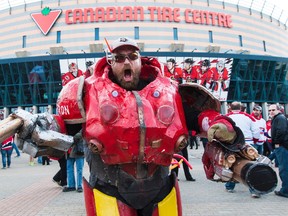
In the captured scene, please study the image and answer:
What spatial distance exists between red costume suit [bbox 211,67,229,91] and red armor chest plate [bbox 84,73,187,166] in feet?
91.8

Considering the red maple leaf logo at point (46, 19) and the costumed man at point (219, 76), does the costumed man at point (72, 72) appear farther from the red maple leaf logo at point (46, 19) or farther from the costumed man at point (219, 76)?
the costumed man at point (219, 76)

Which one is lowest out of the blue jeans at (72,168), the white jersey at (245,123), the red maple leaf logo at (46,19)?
the blue jeans at (72,168)

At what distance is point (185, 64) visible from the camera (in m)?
28.7

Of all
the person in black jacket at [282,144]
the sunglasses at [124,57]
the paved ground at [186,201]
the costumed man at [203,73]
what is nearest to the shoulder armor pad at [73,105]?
the sunglasses at [124,57]

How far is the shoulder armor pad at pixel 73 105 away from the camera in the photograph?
211 cm

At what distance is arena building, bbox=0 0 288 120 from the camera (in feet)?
101

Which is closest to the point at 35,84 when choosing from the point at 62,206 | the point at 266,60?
the point at 266,60

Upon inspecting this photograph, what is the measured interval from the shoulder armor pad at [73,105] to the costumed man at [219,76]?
92.0 ft

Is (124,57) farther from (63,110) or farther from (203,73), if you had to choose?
(203,73)

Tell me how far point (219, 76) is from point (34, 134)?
28.9m

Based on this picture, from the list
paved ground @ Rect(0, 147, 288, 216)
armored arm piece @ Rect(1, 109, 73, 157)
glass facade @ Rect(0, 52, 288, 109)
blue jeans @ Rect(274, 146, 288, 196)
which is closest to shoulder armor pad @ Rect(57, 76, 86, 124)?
armored arm piece @ Rect(1, 109, 73, 157)

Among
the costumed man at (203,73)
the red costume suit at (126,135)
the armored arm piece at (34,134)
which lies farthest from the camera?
the costumed man at (203,73)

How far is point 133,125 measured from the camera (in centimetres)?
199

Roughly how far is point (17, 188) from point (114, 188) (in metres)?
6.06
